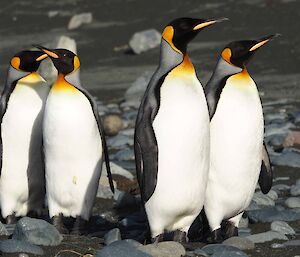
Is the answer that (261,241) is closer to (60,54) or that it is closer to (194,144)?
(194,144)

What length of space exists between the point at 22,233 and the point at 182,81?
51.3 inches

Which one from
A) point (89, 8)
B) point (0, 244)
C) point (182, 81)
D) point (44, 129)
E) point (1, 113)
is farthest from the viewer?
point (89, 8)

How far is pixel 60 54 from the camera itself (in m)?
6.62

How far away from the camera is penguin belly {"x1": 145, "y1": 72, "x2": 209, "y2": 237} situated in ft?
19.4

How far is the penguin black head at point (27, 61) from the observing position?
7.17m

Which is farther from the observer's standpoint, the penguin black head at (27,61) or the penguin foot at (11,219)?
the penguin foot at (11,219)

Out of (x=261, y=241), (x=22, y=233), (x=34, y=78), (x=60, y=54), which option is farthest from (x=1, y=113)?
(x=261, y=241)

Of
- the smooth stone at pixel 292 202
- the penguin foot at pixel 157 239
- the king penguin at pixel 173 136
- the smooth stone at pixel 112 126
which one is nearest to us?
the king penguin at pixel 173 136

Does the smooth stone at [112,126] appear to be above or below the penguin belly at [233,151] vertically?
below

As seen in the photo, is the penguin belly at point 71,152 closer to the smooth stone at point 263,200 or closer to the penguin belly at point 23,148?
the penguin belly at point 23,148

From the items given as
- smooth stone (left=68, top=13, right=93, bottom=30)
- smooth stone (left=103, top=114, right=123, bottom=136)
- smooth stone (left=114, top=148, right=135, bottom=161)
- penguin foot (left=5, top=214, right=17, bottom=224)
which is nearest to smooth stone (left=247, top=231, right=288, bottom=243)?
penguin foot (left=5, top=214, right=17, bottom=224)

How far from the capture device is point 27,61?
7.18m

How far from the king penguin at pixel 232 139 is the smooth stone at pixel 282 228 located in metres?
0.23

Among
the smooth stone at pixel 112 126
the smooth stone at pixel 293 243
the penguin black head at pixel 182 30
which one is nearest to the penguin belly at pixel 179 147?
the penguin black head at pixel 182 30
